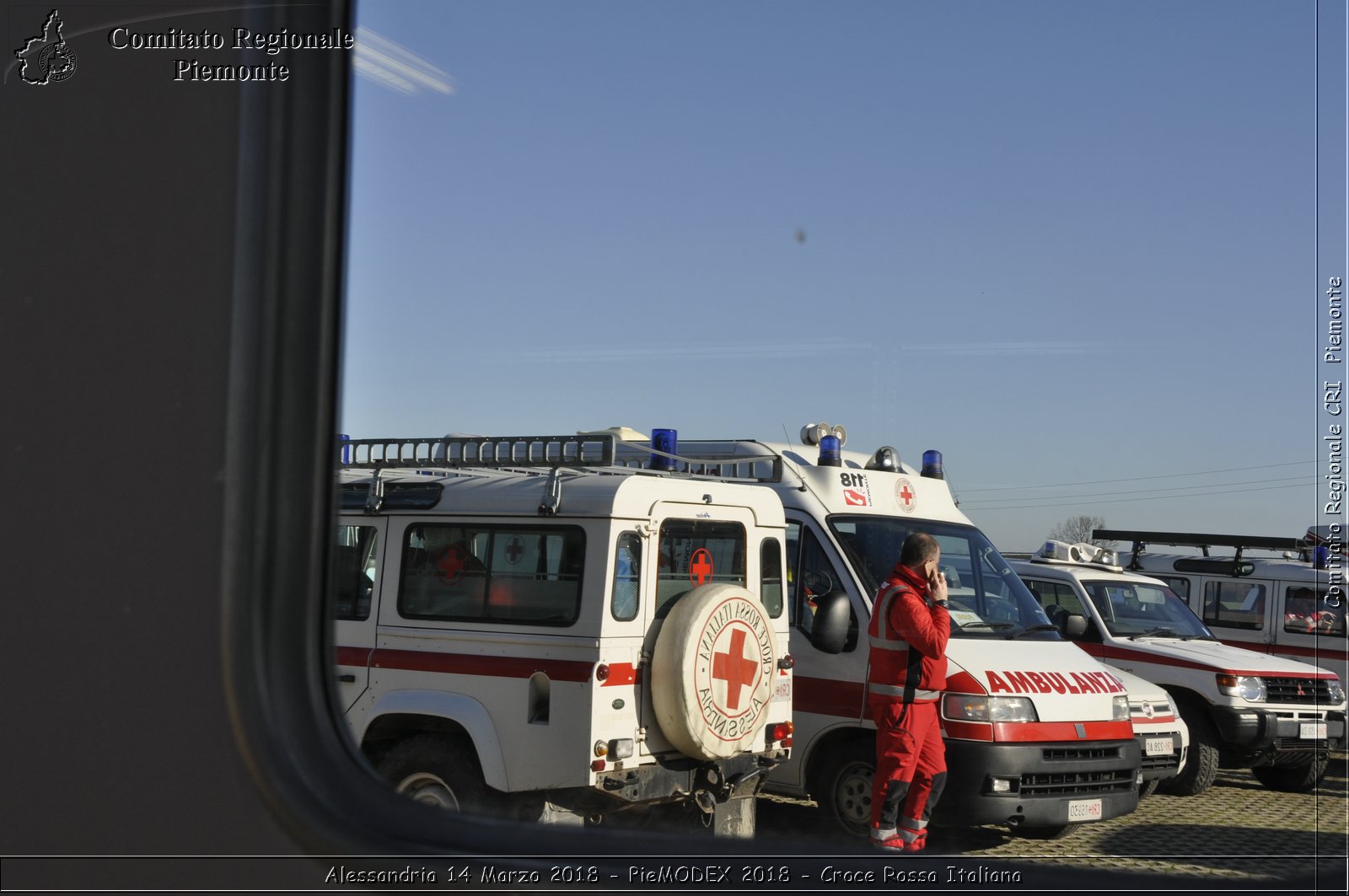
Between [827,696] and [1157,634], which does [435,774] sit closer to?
[827,696]

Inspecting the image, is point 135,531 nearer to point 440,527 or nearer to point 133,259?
point 133,259

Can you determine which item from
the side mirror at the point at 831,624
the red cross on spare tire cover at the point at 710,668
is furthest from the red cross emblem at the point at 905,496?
the red cross on spare tire cover at the point at 710,668

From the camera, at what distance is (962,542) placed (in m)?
7.41

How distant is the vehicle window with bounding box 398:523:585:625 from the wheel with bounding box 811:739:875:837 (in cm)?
135

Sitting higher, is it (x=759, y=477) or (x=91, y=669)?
(x=759, y=477)

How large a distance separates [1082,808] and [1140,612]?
19.5 ft

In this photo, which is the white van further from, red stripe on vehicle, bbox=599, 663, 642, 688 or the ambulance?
red stripe on vehicle, bbox=599, 663, 642, 688

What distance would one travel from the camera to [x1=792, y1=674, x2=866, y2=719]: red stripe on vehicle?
6.80 metres

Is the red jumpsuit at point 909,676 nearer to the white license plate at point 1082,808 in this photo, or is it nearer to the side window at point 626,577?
the white license plate at point 1082,808

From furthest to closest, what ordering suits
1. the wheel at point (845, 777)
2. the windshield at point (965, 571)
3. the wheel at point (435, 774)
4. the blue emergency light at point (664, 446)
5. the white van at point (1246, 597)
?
1. the white van at point (1246, 597)
2. the windshield at point (965, 571)
3. the wheel at point (845, 777)
4. the blue emergency light at point (664, 446)
5. the wheel at point (435, 774)

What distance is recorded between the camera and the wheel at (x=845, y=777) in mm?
5078

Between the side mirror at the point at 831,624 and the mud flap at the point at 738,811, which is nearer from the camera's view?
the mud flap at the point at 738,811

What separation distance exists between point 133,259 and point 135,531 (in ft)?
1.58

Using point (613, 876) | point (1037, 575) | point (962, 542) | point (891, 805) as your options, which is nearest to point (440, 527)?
point (891, 805)
